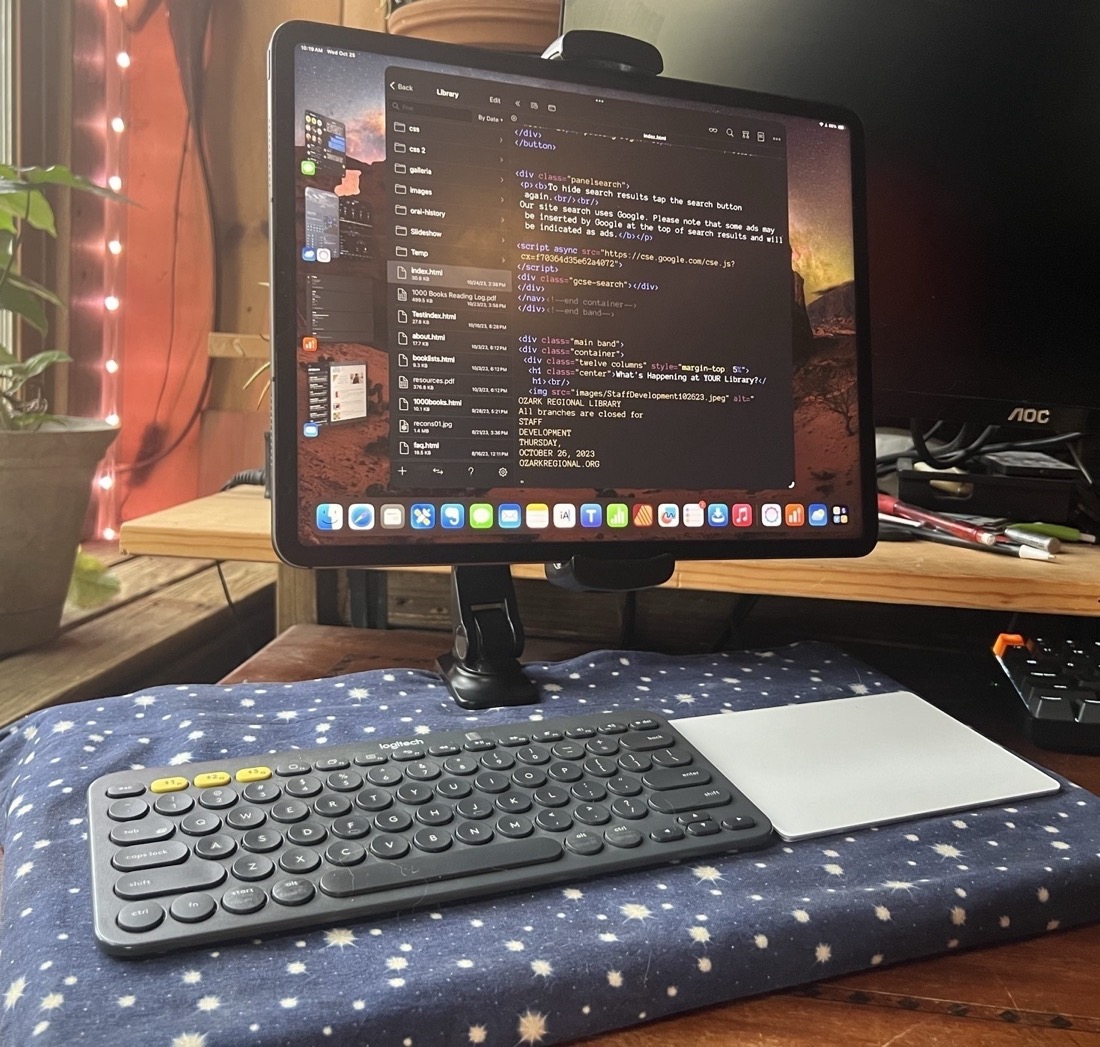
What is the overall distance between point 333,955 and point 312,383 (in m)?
0.31

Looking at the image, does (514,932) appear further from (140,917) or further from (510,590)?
(510,590)

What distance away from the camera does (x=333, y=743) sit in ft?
1.71

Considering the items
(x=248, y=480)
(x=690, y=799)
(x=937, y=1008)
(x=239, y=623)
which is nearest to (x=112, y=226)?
(x=248, y=480)

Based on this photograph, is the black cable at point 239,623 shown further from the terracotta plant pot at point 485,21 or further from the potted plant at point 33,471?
the terracotta plant pot at point 485,21

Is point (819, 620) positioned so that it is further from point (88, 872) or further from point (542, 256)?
point (88, 872)

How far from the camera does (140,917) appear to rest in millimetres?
332

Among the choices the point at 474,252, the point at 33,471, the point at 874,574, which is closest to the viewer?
the point at 474,252

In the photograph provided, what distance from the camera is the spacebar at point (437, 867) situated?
36 centimetres

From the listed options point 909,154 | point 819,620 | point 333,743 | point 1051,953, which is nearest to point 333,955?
point 333,743

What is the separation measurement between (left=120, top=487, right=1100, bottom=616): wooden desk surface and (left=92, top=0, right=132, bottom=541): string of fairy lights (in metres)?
0.72

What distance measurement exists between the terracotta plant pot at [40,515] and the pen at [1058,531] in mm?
838

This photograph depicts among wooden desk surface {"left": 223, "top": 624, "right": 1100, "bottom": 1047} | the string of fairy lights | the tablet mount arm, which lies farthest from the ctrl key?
the string of fairy lights

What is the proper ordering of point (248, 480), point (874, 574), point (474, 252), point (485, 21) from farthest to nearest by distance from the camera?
point (248, 480) < point (485, 21) < point (874, 574) < point (474, 252)

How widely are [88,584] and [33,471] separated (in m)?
0.19
